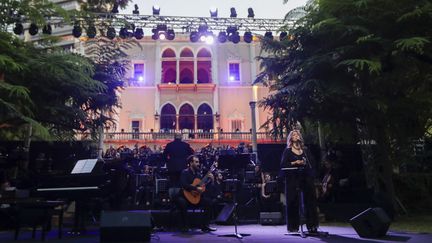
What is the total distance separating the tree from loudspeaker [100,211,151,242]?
471cm

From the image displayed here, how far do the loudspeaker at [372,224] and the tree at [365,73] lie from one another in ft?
8.54

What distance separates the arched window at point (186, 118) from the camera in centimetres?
2898

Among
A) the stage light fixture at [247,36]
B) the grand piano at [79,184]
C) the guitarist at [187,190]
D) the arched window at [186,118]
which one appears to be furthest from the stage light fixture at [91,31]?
the arched window at [186,118]

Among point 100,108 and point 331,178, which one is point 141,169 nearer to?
point 100,108

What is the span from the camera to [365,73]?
909cm

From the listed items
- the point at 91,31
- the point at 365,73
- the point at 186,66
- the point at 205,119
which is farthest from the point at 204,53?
the point at 365,73

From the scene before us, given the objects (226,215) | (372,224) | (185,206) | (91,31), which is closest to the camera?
(372,224)

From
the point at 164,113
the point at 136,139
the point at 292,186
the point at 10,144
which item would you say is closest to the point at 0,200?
the point at 292,186

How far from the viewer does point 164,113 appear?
28938 mm

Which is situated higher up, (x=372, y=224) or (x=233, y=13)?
(x=233, y=13)

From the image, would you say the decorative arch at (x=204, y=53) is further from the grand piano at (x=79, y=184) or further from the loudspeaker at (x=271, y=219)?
the grand piano at (x=79, y=184)

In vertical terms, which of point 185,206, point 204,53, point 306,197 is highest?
point 204,53

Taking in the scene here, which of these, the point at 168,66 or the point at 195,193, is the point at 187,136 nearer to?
the point at 168,66

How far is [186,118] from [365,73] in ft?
68.3
